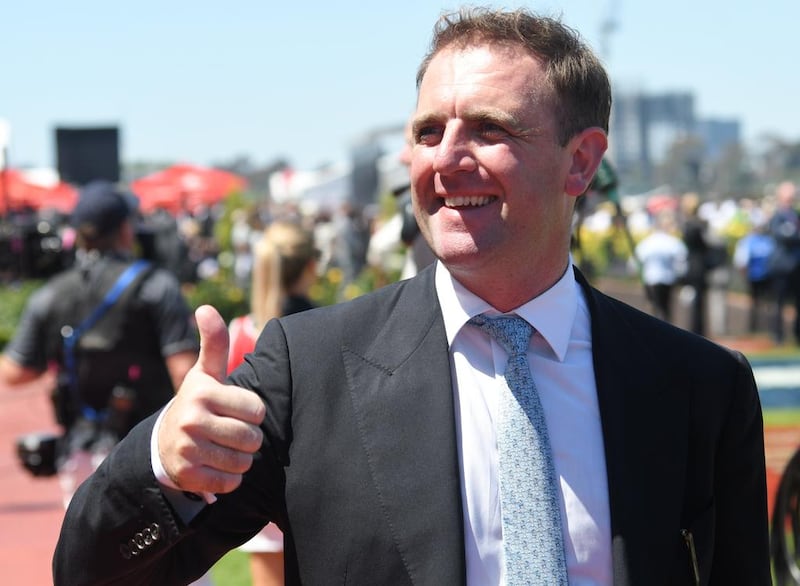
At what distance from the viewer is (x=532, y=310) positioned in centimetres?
256

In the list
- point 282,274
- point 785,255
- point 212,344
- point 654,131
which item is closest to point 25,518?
point 282,274

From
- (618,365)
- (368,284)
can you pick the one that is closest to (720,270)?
(368,284)

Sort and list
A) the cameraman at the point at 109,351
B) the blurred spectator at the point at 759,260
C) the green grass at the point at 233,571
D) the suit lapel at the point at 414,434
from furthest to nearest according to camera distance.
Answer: the blurred spectator at the point at 759,260 < the green grass at the point at 233,571 < the cameraman at the point at 109,351 < the suit lapel at the point at 414,434

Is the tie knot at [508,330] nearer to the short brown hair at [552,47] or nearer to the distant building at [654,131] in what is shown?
the short brown hair at [552,47]

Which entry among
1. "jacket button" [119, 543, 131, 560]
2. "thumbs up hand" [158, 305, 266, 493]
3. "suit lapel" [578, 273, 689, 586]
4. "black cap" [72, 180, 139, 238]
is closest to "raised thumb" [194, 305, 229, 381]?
"thumbs up hand" [158, 305, 266, 493]

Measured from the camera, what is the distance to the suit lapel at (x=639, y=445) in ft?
7.75

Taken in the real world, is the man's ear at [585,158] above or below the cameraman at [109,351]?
above

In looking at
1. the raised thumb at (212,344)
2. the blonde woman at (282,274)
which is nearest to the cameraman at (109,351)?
the blonde woman at (282,274)

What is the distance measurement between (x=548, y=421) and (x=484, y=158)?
528mm

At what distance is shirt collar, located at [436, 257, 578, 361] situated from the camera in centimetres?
254

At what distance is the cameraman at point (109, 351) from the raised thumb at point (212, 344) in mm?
3376

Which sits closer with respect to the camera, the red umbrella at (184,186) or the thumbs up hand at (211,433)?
the thumbs up hand at (211,433)

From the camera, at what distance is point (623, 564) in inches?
91.7

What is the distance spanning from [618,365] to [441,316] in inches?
14.6
